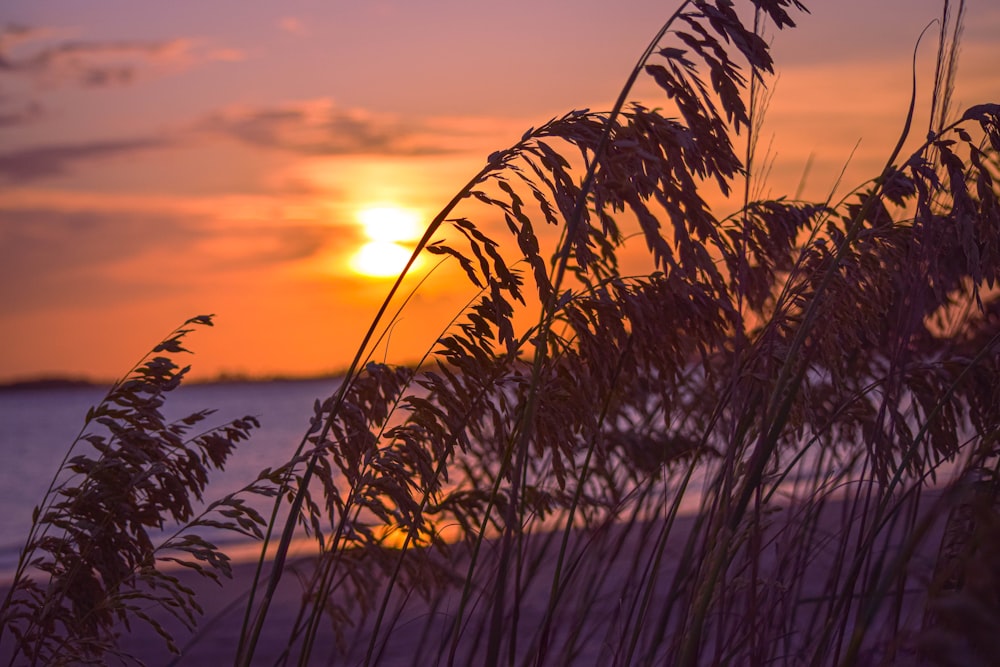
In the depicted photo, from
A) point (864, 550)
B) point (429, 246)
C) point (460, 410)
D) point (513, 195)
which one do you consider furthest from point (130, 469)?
point (864, 550)

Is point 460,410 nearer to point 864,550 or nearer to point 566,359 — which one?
point 566,359

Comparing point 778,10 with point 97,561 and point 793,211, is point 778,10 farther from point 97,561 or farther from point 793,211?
point 97,561

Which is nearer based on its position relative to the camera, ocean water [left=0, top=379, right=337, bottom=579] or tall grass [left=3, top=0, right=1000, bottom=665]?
tall grass [left=3, top=0, right=1000, bottom=665]

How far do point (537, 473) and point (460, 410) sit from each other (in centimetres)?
142

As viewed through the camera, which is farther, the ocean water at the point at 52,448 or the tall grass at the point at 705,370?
the ocean water at the point at 52,448

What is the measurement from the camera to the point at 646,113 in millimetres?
1820

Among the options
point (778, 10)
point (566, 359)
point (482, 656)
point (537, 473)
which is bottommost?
point (482, 656)

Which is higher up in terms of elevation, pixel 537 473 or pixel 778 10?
pixel 778 10

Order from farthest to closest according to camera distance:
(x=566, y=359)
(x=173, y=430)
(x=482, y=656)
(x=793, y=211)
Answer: (x=482, y=656), (x=173, y=430), (x=793, y=211), (x=566, y=359)

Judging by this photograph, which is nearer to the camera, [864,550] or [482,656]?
[864,550]

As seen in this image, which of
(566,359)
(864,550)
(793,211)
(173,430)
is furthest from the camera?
(173,430)

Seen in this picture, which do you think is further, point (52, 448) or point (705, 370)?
point (52, 448)

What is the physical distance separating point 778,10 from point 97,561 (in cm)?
225

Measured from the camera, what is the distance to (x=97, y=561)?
8.86ft
